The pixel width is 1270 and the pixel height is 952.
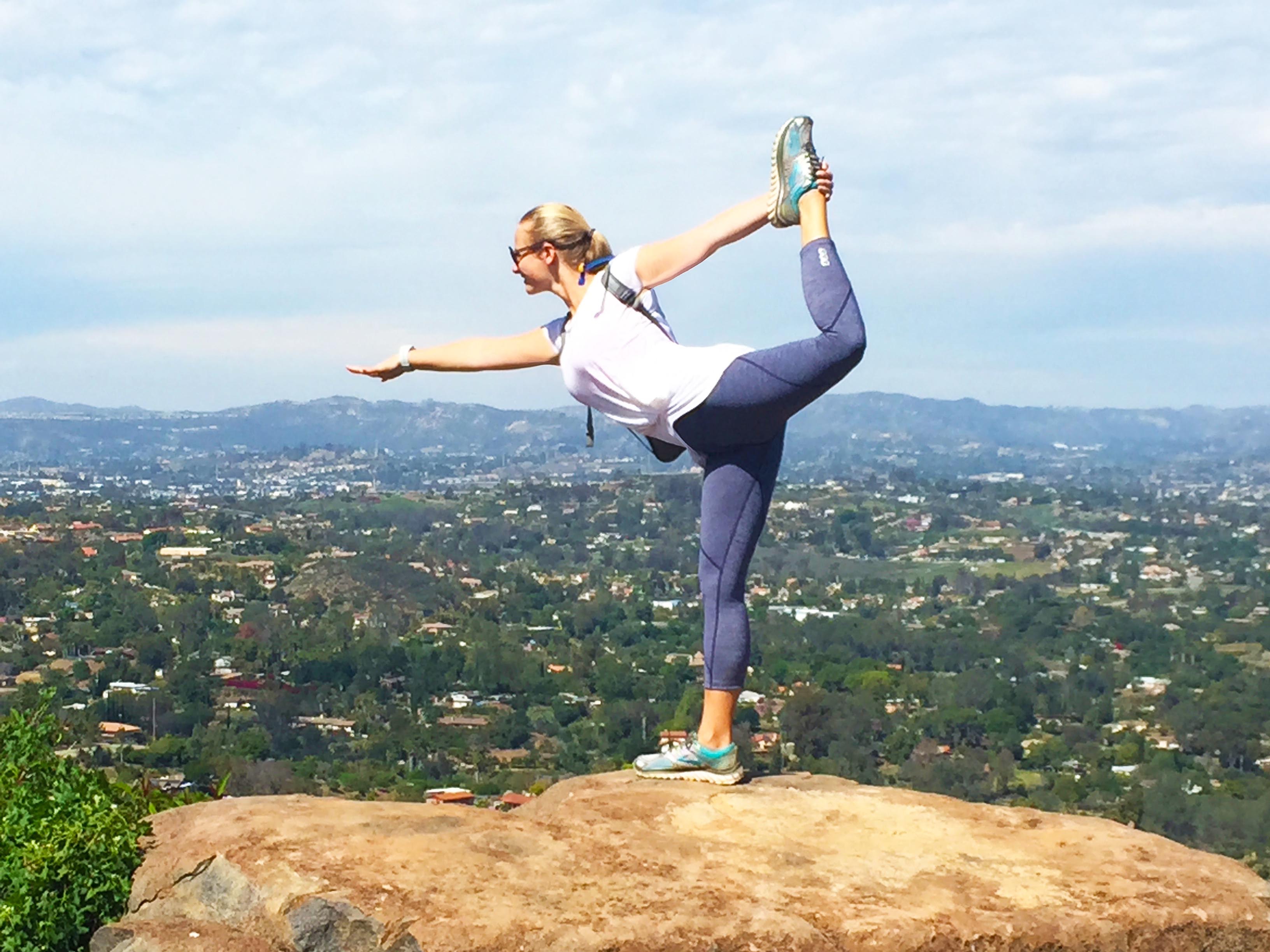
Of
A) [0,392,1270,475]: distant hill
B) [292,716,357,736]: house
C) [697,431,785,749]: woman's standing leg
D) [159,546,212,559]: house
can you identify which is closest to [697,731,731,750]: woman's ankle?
[697,431,785,749]: woman's standing leg

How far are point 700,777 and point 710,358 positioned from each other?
1608mm

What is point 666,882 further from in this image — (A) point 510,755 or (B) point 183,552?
(B) point 183,552

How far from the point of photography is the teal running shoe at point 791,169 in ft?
15.8

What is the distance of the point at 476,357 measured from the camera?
5.32 metres

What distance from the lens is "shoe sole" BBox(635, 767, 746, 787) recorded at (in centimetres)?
543

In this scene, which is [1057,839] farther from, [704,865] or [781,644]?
[781,644]

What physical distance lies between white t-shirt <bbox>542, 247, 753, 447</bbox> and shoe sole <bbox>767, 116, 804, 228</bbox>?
445mm

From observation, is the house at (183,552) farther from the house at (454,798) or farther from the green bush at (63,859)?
the green bush at (63,859)

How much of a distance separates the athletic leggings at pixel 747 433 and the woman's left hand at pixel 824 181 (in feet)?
0.59

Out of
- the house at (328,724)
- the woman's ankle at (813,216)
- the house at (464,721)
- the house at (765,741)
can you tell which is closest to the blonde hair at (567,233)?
the woman's ankle at (813,216)

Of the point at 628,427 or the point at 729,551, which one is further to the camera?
the point at 729,551

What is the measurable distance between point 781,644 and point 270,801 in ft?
165

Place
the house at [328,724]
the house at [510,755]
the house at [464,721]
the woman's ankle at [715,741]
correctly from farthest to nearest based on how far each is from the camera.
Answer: the house at [464,721] → the house at [328,724] → the house at [510,755] → the woman's ankle at [715,741]

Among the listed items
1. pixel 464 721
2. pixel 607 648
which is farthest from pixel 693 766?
pixel 607 648
